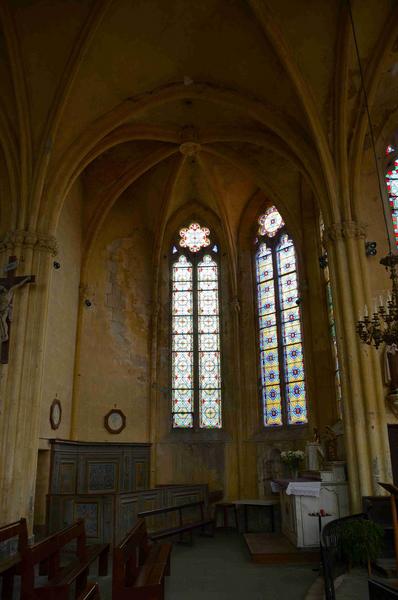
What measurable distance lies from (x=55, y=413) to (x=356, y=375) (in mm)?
7783

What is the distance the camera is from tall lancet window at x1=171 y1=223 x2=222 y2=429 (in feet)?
57.7

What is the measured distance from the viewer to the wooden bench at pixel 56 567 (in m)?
5.99

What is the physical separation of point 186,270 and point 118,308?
3101mm

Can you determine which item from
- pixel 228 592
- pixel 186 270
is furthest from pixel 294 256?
pixel 228 592

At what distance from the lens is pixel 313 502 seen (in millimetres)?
10695

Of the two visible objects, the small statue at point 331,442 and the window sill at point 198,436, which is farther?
the window sill at point 198,436

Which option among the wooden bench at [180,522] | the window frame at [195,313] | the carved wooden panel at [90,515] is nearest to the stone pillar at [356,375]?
the wooden bench at [180,522]

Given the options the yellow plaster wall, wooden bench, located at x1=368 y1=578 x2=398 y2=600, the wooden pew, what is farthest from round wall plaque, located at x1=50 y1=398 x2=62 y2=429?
wooden bench, located at x1=368 y1=578 x2=398 y2=600

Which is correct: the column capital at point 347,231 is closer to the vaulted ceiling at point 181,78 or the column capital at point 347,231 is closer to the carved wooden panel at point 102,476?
the vaulted ceiling at point 181,78

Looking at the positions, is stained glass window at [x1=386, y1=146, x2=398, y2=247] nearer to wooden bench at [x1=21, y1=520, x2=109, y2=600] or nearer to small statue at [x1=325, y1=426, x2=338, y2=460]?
small statue at [x1=325, y1=426, x2=338, y2=460]

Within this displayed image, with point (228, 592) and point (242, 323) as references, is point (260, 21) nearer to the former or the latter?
point (242, 323)

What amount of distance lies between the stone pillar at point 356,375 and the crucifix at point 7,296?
7217mm

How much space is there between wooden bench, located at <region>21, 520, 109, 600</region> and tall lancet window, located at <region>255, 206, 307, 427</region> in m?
8.53

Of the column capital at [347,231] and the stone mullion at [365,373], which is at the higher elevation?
the column capital at [347,231]
